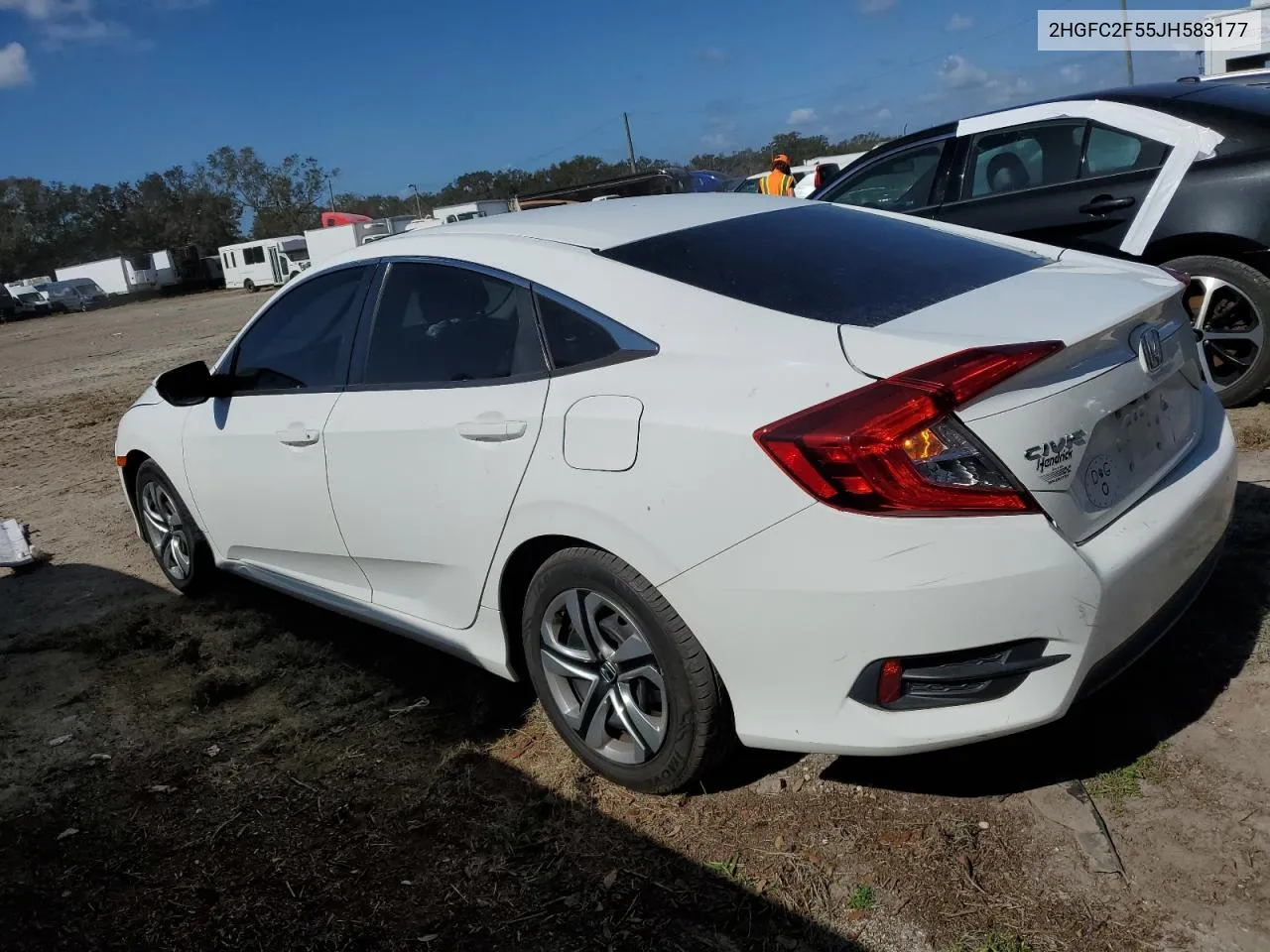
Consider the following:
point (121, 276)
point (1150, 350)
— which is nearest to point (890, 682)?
point (1150, 350)

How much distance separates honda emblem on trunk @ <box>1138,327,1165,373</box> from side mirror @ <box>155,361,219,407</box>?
3265 millimetres

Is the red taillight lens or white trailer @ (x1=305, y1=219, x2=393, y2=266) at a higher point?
white trailer @ (x1=305, y1=219, x2=393, y2=266)

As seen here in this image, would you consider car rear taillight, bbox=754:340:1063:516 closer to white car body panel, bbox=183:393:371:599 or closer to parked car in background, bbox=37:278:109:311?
white car body panel, bbox=183:393:371:599

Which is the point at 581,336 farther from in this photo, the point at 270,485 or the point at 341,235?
the point at 341,235

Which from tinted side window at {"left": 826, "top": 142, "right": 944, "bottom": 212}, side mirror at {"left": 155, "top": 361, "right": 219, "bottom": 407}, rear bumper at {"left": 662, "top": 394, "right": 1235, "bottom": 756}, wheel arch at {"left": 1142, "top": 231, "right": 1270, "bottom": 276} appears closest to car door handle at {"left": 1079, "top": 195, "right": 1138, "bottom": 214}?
wheel arch at {"left": 1142, "top": 231, "right": 1270, "bottom": 276}

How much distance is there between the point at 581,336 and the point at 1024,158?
3.95 m

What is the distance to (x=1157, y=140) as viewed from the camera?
4887 mm

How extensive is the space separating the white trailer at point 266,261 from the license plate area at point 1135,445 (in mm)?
44260

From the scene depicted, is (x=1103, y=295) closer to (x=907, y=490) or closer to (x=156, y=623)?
(x=907, y=490)

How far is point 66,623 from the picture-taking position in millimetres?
4641

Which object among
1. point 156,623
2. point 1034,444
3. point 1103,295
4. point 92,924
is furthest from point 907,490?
point 156,623

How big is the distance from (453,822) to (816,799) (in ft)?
3.23

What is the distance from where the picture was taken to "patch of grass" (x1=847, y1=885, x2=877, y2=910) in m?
2.19

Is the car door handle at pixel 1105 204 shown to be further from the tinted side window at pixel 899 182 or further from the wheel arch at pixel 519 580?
the wheel arch at pixel 519 580
